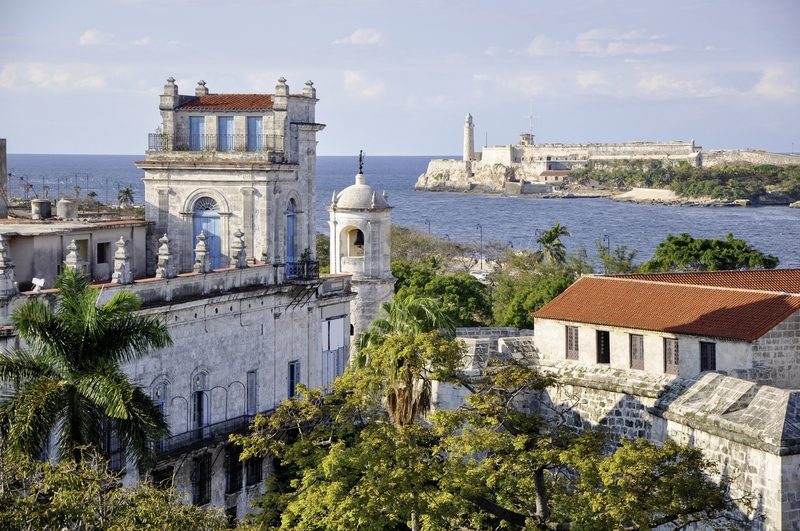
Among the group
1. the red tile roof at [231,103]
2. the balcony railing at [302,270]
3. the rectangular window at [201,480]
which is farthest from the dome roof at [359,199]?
the rectangular window at [201,480]

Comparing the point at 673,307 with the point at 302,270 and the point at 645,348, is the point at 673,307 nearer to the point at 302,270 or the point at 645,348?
the point at 645,348

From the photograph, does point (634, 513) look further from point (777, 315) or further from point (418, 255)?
point (418, 255)

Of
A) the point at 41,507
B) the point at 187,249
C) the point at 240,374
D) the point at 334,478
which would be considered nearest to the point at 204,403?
the point at 240,374

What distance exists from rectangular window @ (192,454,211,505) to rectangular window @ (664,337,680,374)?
459 inches

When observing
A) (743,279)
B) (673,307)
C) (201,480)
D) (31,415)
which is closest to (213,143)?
(201,480)

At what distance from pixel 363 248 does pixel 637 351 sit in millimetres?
13562

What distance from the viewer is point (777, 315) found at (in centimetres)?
3475

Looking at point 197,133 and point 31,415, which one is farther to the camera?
point 197,133

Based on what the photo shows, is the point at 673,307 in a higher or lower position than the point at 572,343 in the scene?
higher

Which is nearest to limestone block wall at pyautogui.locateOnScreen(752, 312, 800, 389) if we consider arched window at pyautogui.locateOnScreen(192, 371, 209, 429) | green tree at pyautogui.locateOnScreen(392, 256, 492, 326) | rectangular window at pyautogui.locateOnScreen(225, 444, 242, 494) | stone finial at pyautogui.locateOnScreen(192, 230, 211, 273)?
rectangular window at pyautogui.locateOnScreen(225, 444, 242, 494)

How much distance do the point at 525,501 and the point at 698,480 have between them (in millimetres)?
3642

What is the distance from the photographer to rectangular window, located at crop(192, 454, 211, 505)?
114 ft

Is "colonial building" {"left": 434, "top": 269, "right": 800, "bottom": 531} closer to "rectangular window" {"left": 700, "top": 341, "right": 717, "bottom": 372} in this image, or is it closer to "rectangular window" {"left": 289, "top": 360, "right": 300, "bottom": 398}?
"rectangular window" {"left": 700, "top": 341, "right": 717, "bottom": 372}

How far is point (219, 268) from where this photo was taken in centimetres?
3931
